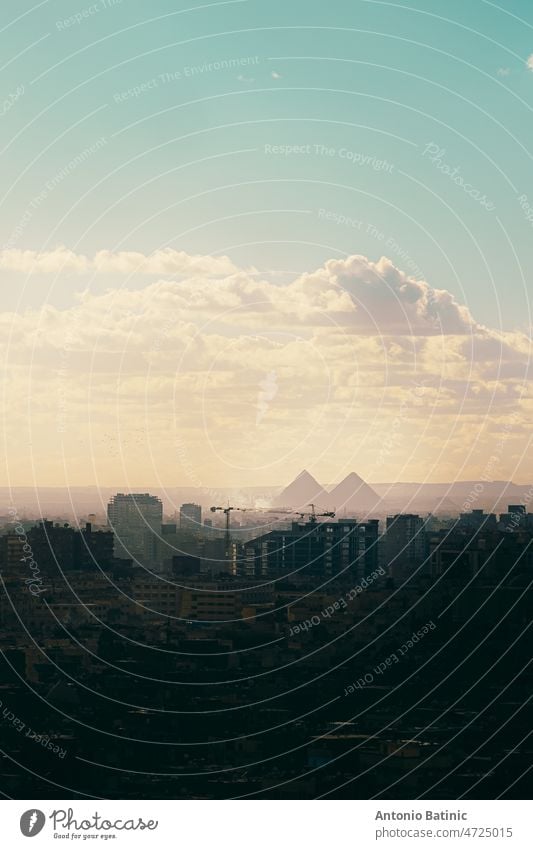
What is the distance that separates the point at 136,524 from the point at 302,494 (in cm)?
395

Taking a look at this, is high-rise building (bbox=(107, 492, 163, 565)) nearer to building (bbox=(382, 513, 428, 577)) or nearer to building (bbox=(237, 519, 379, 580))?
building (bbox=(237, 519, 379, 580))

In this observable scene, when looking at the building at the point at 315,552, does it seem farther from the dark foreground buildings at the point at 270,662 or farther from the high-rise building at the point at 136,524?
the high-rise building at the point at 136,524

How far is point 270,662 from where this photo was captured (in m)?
23.0

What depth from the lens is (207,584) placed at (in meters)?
29.1

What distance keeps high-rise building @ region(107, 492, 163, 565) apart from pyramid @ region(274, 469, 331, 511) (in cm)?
275

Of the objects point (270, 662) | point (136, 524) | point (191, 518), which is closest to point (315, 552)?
point (191, 518)

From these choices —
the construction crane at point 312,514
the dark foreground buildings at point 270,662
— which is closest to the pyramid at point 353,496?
the construction crane at point 312,514

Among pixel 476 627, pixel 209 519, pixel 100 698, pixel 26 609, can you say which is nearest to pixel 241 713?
pixel 100 698

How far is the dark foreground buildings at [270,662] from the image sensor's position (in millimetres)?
17297

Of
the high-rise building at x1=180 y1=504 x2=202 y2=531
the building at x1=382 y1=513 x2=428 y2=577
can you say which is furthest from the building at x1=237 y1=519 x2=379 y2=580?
the high-rise building at x1=180 y1=504 x2=202 y2=531

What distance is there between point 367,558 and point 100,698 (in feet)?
42.7

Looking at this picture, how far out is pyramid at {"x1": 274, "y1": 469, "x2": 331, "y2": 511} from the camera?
106 feet

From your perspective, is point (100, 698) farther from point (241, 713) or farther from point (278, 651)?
point (278, 651)

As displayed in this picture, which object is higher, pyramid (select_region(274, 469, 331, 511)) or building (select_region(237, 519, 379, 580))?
pyramid (select_region(274, 469, 331, 511))
